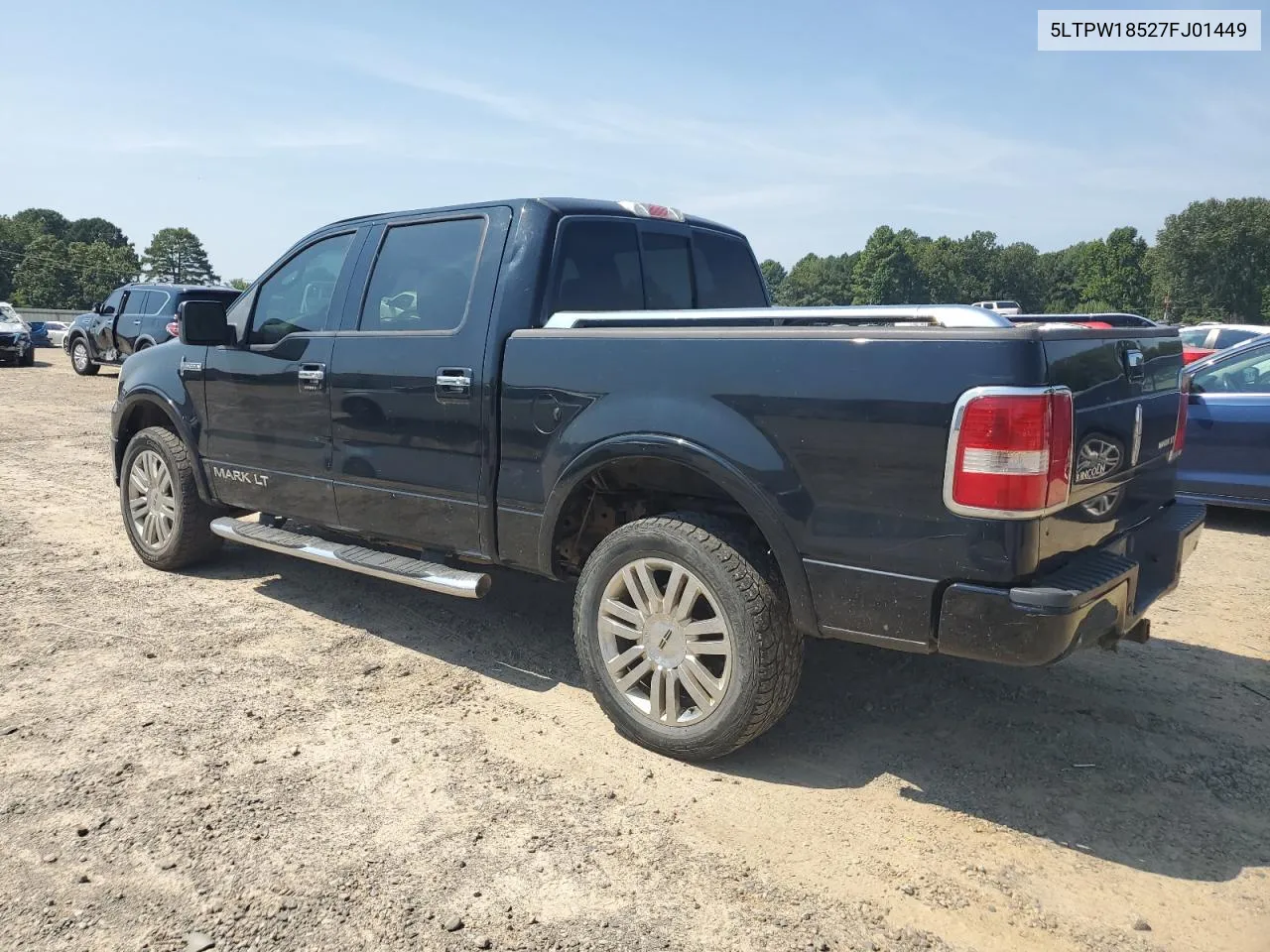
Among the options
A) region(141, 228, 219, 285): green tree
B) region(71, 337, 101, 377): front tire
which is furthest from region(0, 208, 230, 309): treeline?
region(71, 337, 101, 377): front tire

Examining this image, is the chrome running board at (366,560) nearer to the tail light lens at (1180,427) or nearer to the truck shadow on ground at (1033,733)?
the truck shadow on ground at (1033,733)

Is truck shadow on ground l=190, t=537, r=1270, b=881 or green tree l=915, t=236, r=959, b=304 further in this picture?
green tree l=915, t=236, r=959, b=304

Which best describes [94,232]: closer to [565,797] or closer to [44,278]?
[44,278]

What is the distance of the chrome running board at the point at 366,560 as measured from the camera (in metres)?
4.02

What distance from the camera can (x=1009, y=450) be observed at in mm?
2645

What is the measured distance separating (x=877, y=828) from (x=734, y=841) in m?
0.47

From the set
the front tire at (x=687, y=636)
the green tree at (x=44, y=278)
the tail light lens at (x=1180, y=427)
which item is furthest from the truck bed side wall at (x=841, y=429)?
the green tree at (x=44, y=278)

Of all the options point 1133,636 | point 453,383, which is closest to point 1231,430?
point 1133,636

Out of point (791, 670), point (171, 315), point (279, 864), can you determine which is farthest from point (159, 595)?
point (171, 315)

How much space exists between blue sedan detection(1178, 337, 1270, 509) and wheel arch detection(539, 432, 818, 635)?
16.8 ft

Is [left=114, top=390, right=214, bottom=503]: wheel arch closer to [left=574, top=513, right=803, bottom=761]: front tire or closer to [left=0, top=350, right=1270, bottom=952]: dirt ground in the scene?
[left=0, top=350, right=1270, bottom=952]: dirt ground

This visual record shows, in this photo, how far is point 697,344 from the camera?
3.26 meters

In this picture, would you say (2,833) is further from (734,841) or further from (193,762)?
(734,841)

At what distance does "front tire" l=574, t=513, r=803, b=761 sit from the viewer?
3.22 meters
